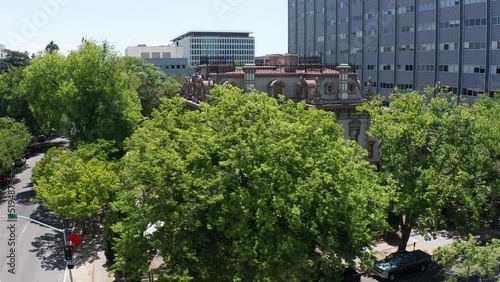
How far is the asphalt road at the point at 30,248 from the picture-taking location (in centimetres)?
3291

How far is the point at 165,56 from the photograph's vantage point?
154m

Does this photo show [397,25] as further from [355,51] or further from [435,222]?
[435,222]

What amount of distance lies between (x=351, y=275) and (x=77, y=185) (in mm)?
21219

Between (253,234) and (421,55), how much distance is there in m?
58.7

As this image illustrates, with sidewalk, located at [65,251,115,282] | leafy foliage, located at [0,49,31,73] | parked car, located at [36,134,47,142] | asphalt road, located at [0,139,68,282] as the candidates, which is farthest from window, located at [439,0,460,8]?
leafy foliage, located at [0,49,31,73]

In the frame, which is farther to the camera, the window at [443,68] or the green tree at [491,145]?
the window at [443,68]

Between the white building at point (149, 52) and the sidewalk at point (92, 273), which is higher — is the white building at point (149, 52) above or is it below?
above

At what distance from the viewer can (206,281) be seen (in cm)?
2292

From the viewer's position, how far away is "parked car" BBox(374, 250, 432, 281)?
31.1 meters

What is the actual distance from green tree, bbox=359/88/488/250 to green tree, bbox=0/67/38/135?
60480mm

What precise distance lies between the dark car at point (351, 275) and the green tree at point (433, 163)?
16.3ft

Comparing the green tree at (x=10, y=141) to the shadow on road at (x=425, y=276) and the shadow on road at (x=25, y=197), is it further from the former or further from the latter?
the shadow on road at (x=425, y=276)

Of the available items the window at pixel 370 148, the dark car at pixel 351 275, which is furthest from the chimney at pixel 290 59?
the dark car at pixel 351 275

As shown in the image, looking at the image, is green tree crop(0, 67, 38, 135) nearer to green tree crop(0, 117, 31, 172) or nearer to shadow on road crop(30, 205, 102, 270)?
green tree crop(0, 117, 31, 172)
